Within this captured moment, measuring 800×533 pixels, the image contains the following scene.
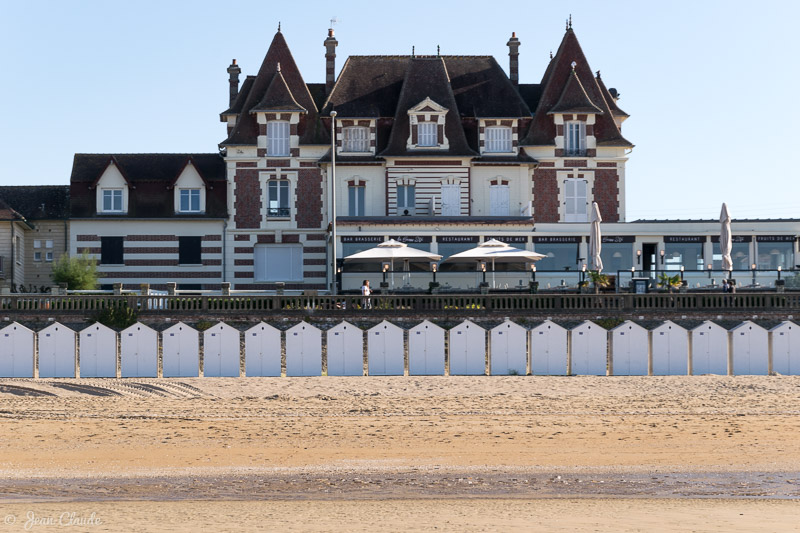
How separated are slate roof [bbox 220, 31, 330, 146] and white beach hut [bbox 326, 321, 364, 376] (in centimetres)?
1949

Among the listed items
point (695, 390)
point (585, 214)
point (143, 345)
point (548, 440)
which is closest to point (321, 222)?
point (585, 214)

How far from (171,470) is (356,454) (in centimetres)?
333

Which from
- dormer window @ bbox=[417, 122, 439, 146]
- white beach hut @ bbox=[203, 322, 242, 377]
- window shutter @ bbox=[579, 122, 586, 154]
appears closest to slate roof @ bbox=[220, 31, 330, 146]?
dormer window @ bbox=[417, 122, 439, 146]

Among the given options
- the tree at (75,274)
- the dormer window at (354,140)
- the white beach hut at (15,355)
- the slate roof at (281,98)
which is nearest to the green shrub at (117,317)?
the white beach hut at (15,355)

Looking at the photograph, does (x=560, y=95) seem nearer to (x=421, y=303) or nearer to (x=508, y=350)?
(x=421, y=303)

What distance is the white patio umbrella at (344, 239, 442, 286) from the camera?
135ft

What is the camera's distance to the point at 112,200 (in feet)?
165

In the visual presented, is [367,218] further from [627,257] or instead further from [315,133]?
[627,257]

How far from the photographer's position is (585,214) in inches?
2004

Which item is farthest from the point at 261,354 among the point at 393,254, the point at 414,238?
the point at 414,238

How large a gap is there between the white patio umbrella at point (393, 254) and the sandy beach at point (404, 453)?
10.3 metres

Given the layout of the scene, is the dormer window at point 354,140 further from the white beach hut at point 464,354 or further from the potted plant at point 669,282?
the white beach hut at point 464,354

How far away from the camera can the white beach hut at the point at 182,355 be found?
31.9 m

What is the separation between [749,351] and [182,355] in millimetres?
15185
